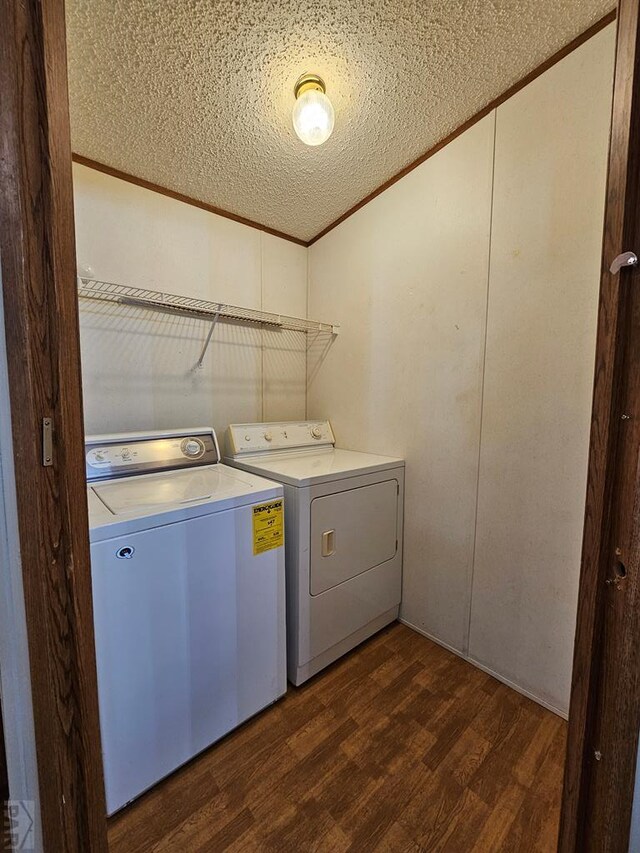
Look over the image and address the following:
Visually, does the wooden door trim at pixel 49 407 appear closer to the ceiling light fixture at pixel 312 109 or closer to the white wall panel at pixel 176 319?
the ceiling light fixture at pixel 312 109

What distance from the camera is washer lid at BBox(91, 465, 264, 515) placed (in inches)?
45.9

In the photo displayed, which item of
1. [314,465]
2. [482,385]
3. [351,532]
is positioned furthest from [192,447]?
[482,385]

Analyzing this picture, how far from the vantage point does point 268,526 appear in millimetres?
1373

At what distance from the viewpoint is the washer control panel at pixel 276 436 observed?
1.94 metres

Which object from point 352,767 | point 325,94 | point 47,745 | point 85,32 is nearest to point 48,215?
point 47,745

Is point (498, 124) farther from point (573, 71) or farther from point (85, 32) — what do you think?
point (85, 32)

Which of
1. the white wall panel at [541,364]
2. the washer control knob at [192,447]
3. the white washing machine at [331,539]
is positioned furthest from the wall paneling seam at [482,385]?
the washer control knob at [192,447]

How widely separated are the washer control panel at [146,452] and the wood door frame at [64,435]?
34.0 inches

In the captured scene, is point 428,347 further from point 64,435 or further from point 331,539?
point 64,435

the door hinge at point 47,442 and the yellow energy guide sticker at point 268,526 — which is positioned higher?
the door hinge at point 47,442

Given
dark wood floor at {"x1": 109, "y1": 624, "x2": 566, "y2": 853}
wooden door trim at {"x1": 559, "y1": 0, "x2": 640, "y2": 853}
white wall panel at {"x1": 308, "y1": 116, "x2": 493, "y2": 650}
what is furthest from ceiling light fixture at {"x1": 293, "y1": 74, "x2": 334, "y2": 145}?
dark wood floor at {"x1": 109, "y1": 624, "x2": 566, "y2": 853}

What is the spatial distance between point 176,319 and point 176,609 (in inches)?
58.4

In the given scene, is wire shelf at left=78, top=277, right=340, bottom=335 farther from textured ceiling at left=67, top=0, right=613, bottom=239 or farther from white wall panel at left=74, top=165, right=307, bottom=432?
textured ceiling at left=67, top=0, right=613, bottom=239

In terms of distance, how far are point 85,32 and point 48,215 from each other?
3.70ft
